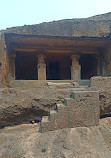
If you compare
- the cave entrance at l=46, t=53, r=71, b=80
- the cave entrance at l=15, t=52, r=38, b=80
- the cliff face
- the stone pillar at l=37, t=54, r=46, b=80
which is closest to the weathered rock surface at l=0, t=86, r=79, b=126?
the cliff face

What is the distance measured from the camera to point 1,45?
3641 millimetres

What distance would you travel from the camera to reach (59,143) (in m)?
2.10

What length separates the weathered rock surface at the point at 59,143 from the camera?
1.89 m

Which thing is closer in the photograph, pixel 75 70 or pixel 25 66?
pixel 75 70

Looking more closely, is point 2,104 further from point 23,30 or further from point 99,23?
point 99,23

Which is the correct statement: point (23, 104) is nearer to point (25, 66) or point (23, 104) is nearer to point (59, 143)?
point (59, 143)

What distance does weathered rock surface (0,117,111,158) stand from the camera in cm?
189

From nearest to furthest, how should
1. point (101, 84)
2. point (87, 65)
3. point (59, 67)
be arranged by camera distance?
point (101, 84) → point (87, 65) → point (59, 67)

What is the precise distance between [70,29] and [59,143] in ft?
11.5

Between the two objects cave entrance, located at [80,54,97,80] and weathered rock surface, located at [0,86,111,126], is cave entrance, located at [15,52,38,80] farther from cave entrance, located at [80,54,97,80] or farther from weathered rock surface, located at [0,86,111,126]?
weathered rock surface, located at [0,86,111,126]

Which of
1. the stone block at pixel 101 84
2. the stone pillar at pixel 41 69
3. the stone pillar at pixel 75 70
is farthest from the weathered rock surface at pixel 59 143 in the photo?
the stone pillar at pixel 75 70

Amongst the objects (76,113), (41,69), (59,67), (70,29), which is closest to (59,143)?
(76,113)

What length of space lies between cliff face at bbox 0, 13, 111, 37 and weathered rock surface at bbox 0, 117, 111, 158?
300 centimetres

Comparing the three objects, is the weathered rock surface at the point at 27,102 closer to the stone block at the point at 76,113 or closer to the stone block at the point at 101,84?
the stone block at the point at 76,113
